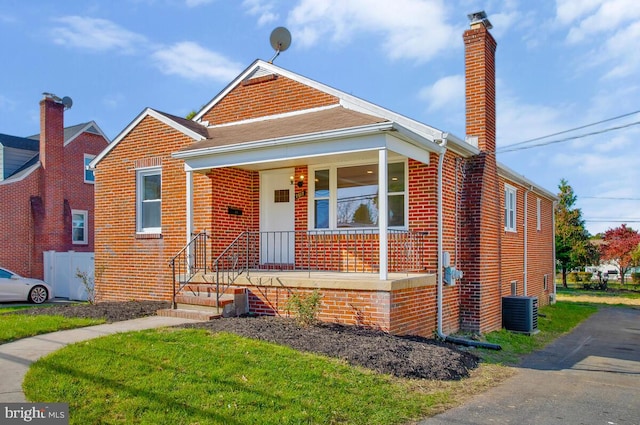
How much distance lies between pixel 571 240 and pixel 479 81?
956 inches

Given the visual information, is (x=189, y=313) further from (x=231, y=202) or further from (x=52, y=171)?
(x=52, y=171)

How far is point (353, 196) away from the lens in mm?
11414

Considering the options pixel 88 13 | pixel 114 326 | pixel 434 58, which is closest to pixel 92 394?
pixel 114 326

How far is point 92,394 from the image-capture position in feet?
17.1

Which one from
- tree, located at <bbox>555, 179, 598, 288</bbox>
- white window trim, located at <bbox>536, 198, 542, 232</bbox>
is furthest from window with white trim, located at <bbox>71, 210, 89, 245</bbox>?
tree, located at <bbox>555, 179, 598, 288</bbox>

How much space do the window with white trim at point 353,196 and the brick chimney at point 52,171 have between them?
1384 centimetres

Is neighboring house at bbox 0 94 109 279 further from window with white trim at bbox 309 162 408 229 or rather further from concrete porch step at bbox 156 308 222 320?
window with white trim at bbox 309 162 408 229

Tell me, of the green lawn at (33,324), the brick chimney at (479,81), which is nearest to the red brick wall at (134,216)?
the green lawn at (33,324)

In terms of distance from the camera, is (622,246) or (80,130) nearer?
(80,130)

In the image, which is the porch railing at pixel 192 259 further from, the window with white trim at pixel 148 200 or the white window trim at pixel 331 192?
the white window trim at pixel 331 192

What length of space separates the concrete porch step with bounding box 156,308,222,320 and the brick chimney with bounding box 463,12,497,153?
22.7 feet

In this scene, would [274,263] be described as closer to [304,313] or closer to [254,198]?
[254,198]

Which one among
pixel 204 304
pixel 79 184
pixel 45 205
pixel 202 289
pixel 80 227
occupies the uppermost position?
pixel 79 184

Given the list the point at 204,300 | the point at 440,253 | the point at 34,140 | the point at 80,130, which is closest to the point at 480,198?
the point at 440,253
